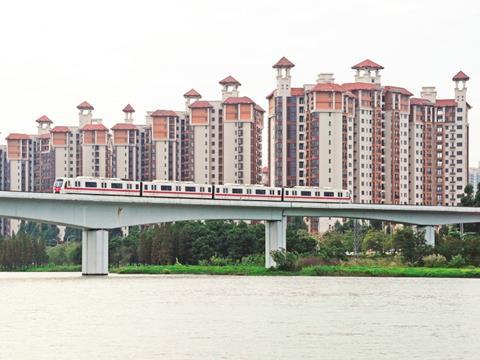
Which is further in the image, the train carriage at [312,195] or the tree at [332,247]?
the tree at [332,247]

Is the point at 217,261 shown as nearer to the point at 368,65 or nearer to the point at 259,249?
the point at 259,249

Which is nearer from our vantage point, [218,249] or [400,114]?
[218,249]

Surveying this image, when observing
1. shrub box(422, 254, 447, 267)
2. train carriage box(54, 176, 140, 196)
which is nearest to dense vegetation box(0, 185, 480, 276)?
shrub box(422, 254, 447, 267)

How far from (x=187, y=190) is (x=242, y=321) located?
3828 centimetres

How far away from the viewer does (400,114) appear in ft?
409

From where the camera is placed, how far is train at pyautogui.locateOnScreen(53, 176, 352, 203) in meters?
69.9

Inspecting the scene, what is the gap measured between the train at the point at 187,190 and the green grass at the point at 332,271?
17.2 feet

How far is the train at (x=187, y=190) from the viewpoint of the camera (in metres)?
69.9

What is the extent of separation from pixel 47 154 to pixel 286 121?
46287 millimetres

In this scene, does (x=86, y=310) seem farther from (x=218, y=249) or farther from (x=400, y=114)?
(x=400, y=114)

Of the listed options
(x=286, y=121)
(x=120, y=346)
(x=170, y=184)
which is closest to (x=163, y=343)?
(x=120, y=346)

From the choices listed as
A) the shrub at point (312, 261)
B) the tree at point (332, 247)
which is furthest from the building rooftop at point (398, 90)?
the shrub at point (312, 261)

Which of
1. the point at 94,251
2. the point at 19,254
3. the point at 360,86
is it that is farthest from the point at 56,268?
the point at 360,86

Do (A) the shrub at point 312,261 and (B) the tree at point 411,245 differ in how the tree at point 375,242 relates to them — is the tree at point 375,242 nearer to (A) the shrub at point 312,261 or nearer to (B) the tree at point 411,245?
(B) the tree at point 411,245
